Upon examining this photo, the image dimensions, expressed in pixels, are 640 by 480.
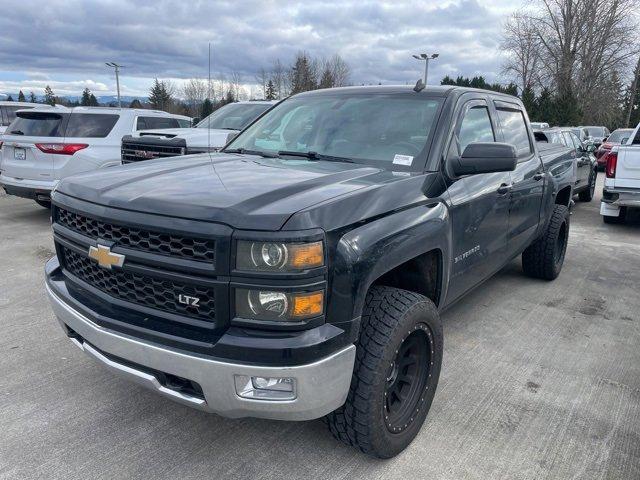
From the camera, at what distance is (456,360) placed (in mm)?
3725

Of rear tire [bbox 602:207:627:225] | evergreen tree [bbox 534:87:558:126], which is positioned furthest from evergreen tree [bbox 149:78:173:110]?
rear tire [bbox 602:207:627:225]

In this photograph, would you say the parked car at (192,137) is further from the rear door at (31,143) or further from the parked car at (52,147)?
the rear door at (31,143)

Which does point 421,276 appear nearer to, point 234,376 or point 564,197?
point 234,376

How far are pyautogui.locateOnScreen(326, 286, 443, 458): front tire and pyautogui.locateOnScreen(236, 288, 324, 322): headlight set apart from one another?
0.41 metres

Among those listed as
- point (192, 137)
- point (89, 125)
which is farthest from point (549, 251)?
point (89, 125)

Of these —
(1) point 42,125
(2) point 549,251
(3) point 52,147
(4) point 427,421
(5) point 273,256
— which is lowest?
(4) point 427,421

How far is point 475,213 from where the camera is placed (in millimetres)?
3406

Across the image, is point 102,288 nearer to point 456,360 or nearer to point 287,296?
point 287,296

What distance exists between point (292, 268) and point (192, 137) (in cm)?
537

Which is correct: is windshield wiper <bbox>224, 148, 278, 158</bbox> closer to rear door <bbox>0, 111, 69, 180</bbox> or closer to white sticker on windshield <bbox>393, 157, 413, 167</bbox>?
white sticker on windshield <bbox>393, 157, 413, 167</bbox>

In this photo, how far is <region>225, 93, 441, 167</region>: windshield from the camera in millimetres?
3242

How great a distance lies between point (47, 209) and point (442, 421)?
27.7 feet

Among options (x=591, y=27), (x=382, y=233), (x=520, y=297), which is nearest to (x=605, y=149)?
(x=520, y=297)

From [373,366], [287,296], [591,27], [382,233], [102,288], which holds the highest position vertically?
[591,27]
